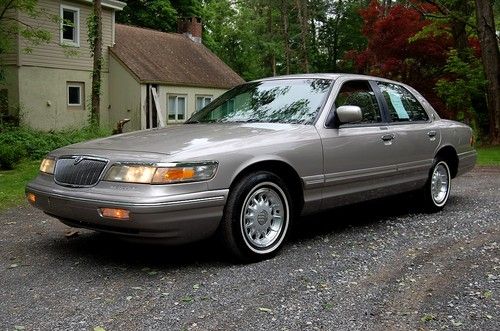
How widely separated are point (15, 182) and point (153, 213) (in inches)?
276

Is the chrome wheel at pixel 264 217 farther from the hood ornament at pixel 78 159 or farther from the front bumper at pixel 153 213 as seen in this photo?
the hood ornament at pixel 78 159

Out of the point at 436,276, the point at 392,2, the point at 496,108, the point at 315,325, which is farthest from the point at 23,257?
the point at 392,2

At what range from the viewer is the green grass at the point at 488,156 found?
12.9 meters

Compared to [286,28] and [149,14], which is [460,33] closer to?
[286,28]

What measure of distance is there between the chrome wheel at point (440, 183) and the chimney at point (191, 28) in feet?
83.1

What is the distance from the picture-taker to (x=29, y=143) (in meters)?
14.4

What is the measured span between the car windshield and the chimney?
25.7m

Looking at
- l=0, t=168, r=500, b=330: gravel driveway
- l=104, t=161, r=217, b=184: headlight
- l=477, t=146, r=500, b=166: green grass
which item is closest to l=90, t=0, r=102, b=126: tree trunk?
l=477, t=146, r=500, b=166: green grass

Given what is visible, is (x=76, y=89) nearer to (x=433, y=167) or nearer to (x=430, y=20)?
(x=430, y=20)

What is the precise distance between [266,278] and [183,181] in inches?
37.5

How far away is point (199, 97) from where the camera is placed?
87.1 ft

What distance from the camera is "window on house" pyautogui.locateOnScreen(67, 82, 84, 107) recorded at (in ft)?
71.2

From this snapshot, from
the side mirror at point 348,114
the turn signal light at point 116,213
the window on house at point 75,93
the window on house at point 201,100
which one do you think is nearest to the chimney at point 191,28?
the window on house at point 201,100

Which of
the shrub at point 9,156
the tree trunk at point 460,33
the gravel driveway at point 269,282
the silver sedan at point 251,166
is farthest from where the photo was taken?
the tree trunk at point 460,33
